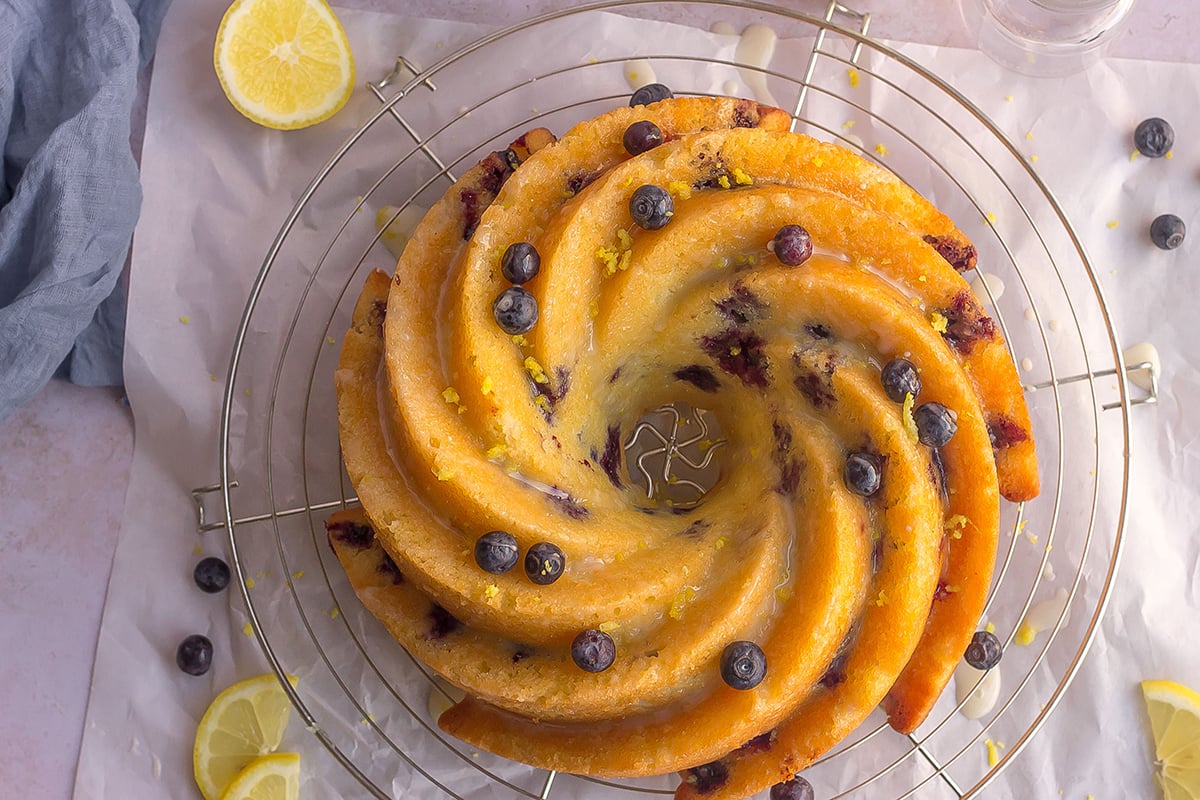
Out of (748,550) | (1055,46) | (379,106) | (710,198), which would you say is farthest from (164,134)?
(1055,46)

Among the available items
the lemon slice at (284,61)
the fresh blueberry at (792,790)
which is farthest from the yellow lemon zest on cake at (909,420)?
the lemon slice at (284,61)

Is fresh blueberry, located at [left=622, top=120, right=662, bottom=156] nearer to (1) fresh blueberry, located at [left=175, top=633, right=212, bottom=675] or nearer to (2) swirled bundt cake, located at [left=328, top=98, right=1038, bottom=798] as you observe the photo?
(2) swirled bundt cake, located at [left=328, top=98, right=1038, bottom=798]

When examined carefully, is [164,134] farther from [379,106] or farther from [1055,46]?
[1055,46]

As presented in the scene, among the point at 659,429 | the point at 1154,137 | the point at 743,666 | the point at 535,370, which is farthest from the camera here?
the point at 1154,137

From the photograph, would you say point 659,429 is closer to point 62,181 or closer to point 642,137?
point 642,137

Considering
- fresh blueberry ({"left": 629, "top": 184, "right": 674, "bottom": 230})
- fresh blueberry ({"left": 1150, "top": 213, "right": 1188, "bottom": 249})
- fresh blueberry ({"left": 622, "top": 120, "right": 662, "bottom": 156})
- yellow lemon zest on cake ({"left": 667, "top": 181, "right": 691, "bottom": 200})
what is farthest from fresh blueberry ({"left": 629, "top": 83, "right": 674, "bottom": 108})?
fresh blueberry ({"left": 1150, "top": 213, "right": 1188, "bottom": 249})

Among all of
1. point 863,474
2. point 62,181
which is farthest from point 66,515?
point 863,474
